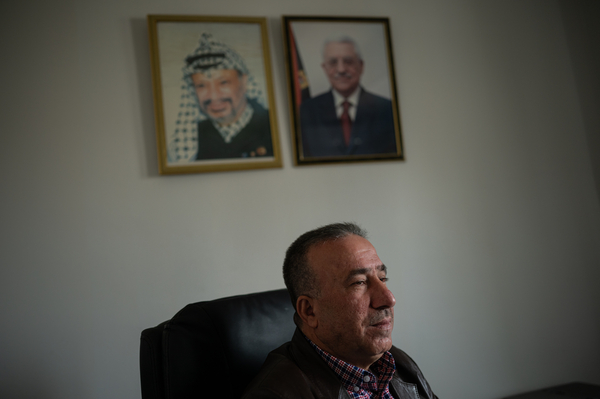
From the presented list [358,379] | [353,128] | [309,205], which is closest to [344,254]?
[358,379]

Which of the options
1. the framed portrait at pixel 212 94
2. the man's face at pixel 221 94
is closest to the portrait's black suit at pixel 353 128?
the framed portrait at pixel 212 94

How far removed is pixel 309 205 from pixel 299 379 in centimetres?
107

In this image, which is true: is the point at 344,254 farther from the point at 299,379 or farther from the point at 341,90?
the point at 341,90

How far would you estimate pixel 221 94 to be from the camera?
2008 mm

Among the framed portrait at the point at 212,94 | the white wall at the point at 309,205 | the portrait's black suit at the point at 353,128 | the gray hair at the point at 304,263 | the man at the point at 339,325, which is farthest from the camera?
the portrait's black suit at the point at 353,128

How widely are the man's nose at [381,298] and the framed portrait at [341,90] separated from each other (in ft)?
3.15

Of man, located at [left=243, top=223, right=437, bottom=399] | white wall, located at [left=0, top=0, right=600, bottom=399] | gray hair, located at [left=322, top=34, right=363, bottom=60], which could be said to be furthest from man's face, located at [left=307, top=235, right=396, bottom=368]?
gray hair, located at [left=322, top=34, right=363, bottom=60]

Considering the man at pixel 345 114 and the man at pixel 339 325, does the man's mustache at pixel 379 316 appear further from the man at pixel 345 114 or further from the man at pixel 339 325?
the man at pixel 345 114

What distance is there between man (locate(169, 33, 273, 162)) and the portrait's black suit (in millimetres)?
202

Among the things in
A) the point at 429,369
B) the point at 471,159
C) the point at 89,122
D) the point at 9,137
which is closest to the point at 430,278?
the point at 429,369

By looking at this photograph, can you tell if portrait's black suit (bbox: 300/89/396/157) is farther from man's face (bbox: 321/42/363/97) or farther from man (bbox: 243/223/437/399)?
man (bbox: 243/223/437/399)

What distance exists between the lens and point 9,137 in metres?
1.80

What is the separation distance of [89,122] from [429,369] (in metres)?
1.93

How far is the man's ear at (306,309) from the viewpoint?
1235mm
